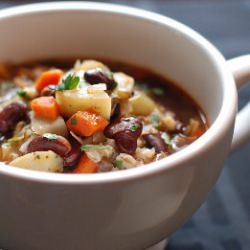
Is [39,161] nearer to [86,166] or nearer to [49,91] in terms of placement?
[86,166]

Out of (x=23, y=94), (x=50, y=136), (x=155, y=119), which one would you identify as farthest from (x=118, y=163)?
(x=23, y=94)

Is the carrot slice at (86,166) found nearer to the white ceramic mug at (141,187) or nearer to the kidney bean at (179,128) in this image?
the white ceramic mug at (141,187)

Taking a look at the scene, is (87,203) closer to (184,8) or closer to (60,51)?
(60,51)

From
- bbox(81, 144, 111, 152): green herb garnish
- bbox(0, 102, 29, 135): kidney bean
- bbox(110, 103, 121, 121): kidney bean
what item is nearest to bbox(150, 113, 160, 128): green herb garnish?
bbox(110, 103, 121, 121): kidney bean

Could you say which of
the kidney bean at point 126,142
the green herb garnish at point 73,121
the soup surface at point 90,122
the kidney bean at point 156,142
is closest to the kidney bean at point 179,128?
the soup surface at point 90,122

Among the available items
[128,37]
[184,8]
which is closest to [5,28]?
[128,37]

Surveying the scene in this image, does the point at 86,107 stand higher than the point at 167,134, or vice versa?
the point at 86,107
